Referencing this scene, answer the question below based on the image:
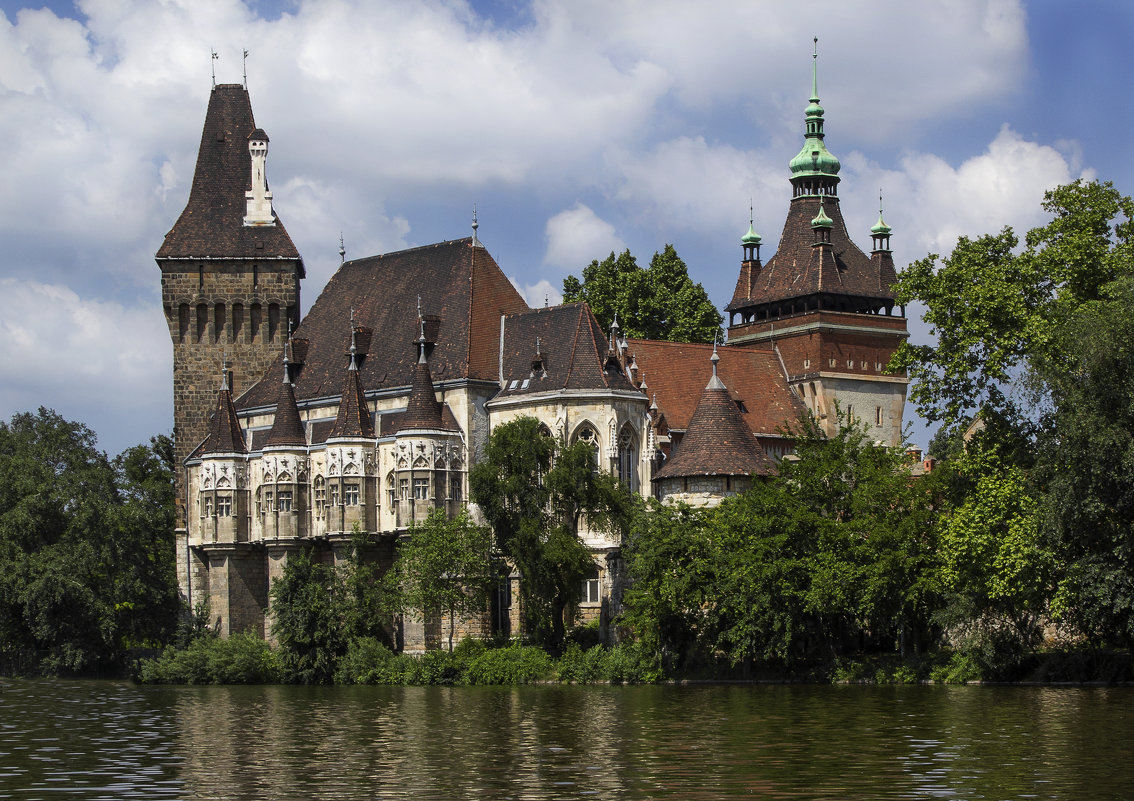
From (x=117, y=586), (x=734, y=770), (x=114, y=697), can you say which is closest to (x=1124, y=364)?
(x=734, y=770)

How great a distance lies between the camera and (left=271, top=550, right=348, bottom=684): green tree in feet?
211

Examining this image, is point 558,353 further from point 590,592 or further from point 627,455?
point 590,592

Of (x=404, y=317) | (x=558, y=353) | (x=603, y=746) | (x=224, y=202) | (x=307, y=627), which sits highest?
(x=224, y=202)

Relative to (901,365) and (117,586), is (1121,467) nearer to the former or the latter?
(901,365)

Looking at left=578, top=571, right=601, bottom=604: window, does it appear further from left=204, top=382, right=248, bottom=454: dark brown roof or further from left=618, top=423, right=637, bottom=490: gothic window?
left=204, top=382, right=248, bottom=454: dark brown roof

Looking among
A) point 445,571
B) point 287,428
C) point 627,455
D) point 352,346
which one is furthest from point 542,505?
point 287,428

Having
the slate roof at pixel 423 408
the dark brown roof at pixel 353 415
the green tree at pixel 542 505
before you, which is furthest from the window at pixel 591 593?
the dark brown roof at pixel 353 415

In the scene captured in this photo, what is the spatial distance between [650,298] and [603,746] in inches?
2352

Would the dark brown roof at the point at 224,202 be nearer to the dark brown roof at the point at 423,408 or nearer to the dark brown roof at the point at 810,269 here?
the dark brown roof at the point at 423,408

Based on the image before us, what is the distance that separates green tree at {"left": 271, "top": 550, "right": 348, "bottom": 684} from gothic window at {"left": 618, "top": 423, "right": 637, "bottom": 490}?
483 inches

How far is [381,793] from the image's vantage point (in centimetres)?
2673

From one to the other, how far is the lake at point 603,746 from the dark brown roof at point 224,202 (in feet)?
122

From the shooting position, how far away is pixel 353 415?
72.8 meters

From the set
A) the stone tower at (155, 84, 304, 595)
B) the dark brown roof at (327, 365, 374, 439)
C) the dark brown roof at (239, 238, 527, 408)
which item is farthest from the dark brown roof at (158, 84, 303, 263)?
the dark brown roof at (327, 365, 374, 439)
